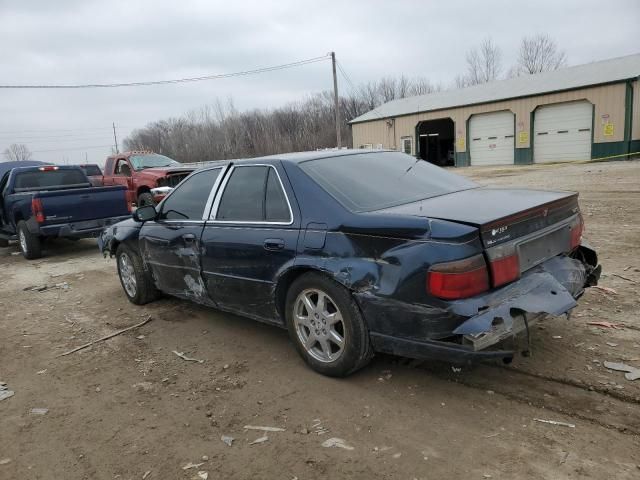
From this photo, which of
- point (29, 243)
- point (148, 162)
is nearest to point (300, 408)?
→ point (29, 243)

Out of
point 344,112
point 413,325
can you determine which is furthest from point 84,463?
point 344,112

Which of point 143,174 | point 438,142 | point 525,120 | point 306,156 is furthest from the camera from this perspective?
point 438,142

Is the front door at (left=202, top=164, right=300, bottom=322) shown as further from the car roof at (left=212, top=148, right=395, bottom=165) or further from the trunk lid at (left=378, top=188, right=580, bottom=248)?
the trunk lid at (left=378, top=188, right=580, bottom=248)

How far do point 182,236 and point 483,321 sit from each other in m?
2.98

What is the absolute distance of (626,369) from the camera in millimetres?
3473

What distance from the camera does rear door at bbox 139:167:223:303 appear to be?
468cm

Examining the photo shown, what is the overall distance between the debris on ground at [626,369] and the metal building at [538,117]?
21230 mm

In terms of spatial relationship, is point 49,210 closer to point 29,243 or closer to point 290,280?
point 29,243

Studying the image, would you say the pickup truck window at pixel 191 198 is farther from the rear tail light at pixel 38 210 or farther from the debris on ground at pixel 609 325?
the rear tail light at pixel 38 210

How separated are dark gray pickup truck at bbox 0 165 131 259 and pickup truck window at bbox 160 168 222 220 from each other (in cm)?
505

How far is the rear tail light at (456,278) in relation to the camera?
291 cm

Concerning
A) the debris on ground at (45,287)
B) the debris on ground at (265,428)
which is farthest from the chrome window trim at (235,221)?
the debris on ground at (45,287)

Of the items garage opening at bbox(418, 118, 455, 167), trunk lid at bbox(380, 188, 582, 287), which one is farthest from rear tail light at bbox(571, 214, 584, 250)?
garage opening at bbox(418, 118, 455, 167)

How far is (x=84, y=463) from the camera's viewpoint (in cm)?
A: 294
